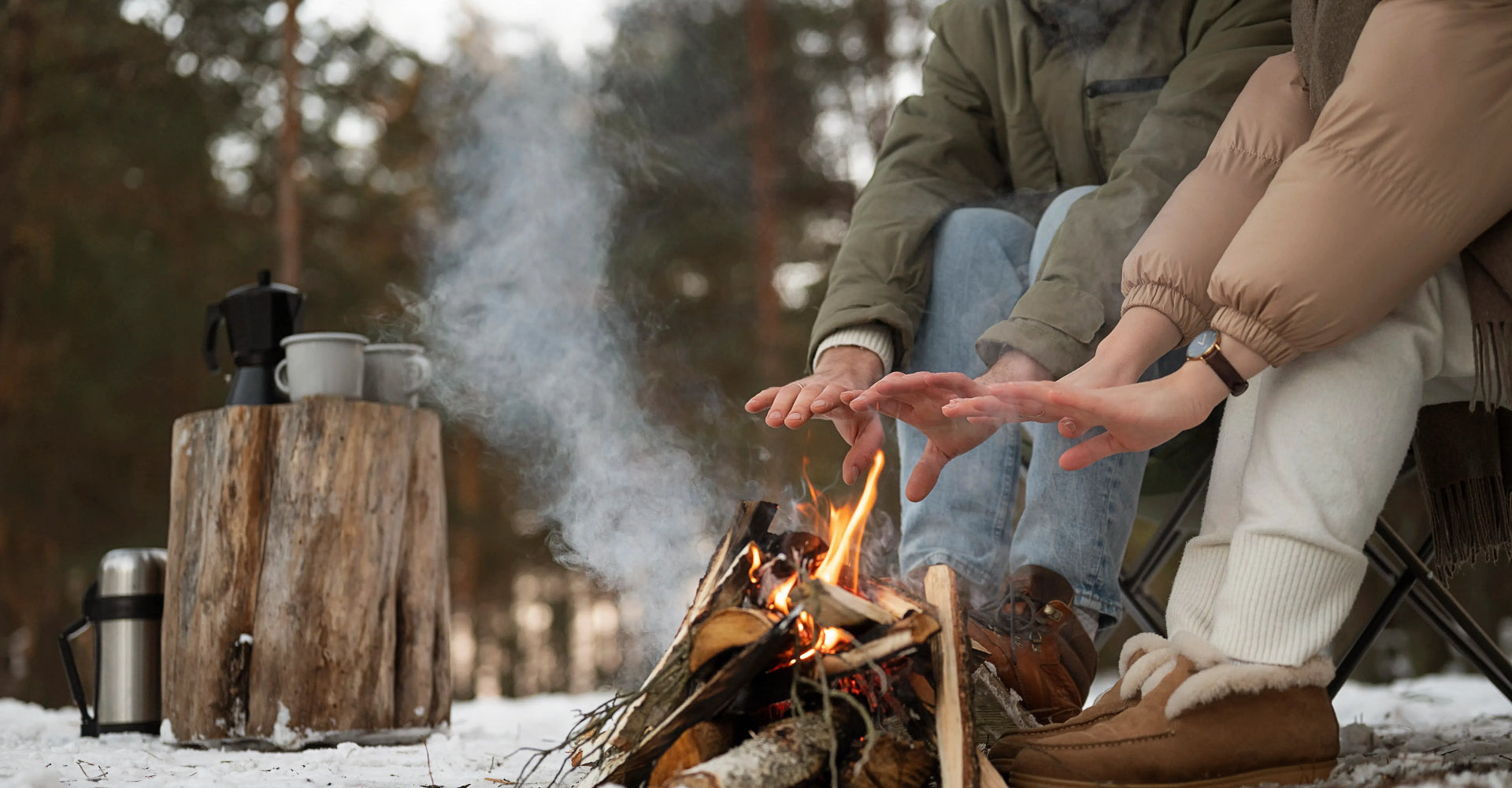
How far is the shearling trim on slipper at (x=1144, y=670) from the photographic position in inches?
49.8

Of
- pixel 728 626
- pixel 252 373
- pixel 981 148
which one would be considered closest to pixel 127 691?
pixel 252 373

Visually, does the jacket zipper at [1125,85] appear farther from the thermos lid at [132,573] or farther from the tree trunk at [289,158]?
the tree trunk at [289,158]

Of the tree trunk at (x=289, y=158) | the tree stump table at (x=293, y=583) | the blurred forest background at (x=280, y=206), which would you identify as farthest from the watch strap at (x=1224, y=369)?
the tree trunk at (x=289, y=158)

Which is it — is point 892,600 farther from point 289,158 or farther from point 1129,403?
point 289,158

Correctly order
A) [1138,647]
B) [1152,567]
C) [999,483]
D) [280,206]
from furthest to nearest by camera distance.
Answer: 1. [280,206]
2. [1152,567]
3. [999,483]
4. [1138,647]

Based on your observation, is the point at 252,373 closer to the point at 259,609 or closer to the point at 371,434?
the point at 371,434

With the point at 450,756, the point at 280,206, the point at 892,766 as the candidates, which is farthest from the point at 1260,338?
the point at 280,206

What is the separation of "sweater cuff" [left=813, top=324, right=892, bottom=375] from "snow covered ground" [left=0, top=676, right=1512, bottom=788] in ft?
2.55

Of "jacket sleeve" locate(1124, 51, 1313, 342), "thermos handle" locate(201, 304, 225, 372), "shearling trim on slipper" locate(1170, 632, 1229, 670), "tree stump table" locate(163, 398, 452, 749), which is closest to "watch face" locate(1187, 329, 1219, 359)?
"jacket sleeve" locate(1124, 51, 1313, 342)

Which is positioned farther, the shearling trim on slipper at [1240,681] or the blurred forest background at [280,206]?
the blurred forest background at [280,206]

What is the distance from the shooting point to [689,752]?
1217 mm

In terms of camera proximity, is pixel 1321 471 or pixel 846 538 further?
pixel 846 538

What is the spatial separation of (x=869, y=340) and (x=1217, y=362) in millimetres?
576

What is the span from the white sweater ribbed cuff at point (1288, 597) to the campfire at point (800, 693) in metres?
0.30
